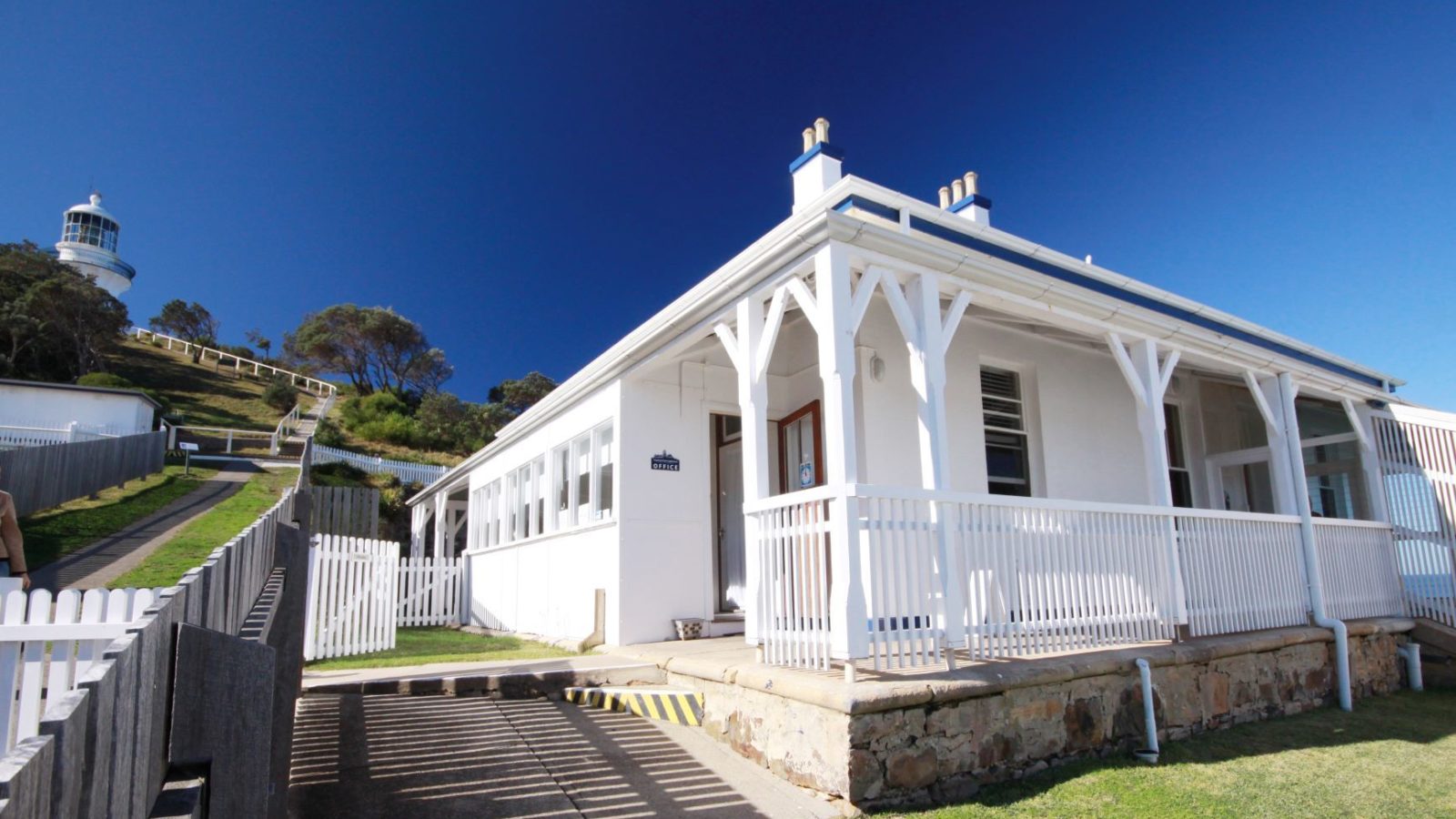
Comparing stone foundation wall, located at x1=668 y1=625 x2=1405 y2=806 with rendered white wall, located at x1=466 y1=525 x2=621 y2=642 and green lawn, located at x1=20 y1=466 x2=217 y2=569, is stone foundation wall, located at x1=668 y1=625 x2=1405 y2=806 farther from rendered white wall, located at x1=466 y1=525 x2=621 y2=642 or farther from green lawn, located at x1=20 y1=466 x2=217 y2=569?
green lawn, located at x1=20 y1=466 x2=217 y2=569

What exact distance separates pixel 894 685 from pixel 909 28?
44.0ft

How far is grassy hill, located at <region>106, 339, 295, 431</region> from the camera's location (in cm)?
3866

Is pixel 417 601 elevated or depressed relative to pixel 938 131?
depressed

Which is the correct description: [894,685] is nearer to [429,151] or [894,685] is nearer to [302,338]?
[429,151]

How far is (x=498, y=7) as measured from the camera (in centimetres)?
1928

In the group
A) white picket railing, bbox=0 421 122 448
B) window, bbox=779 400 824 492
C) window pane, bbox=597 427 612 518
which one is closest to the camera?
window, bbox=779 400 824 492

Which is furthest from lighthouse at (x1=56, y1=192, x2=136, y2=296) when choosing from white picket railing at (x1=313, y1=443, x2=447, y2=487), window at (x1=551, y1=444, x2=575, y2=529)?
window at (x1=551, y1=444, x2=575, y2=529)

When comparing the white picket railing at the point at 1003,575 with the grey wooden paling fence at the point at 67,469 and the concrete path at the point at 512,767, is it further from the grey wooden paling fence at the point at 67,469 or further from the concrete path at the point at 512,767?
the grey wooden paling fence at the point at 67,469

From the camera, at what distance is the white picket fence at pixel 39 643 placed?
325 centimetres

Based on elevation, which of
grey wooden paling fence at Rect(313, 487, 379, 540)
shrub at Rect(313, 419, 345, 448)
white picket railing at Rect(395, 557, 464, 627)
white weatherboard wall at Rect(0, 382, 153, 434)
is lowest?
white picket railing at Rect(395, 557, 464, 627)

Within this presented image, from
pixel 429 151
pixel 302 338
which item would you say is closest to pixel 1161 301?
pixel 429 151

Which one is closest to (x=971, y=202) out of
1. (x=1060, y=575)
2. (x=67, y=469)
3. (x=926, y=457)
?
(x=926, y=457)

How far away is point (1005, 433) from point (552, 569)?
5921 mm

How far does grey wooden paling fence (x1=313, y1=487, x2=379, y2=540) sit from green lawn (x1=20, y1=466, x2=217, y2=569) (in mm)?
3235
